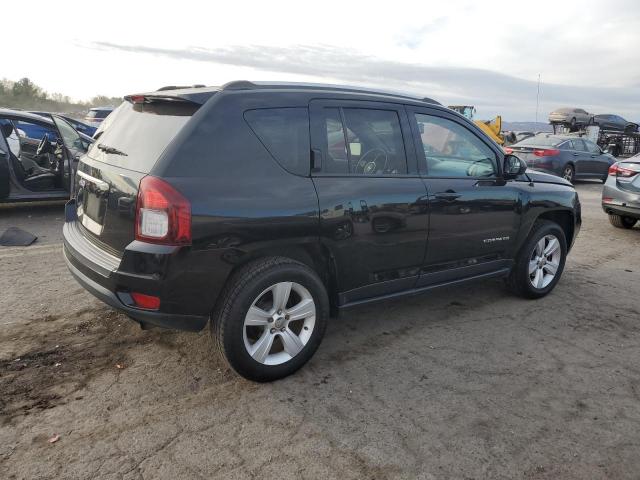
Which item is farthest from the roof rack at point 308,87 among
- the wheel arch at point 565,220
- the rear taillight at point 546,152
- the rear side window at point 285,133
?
the rear taillight at point 546,152

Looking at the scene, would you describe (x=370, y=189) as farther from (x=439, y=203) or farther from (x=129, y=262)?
(x=129, y=262)

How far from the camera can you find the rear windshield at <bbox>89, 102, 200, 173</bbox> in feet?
9.96

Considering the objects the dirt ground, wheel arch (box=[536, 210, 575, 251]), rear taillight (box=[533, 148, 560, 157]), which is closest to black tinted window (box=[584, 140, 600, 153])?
rear taillight (box=[533, 148, 560, 157])

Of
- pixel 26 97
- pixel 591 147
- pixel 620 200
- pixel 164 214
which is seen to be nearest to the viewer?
pixel 164 214

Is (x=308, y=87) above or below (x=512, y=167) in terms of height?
above

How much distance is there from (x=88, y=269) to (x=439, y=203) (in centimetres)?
247

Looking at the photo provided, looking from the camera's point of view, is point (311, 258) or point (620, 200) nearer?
point (311, 258)

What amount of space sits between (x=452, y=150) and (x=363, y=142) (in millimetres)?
991

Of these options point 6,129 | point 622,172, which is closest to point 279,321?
point 6,129

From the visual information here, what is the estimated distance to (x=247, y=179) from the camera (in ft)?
10.00

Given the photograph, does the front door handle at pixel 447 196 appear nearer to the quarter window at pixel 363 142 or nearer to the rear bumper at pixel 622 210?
the quarter window at pixel 363 142

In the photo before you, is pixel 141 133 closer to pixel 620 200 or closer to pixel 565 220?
pixel 565 220

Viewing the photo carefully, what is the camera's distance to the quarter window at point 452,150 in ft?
13.2

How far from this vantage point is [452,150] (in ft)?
14.0
